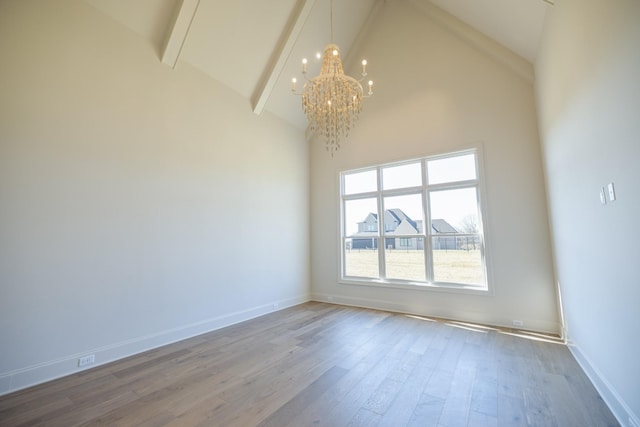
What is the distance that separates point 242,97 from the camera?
455 cm

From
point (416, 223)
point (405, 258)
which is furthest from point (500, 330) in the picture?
point (416, 223)

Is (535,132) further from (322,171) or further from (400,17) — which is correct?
(322,171)

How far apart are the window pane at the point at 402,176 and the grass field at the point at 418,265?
3.90ft

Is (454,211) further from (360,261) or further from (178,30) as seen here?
(178,30)

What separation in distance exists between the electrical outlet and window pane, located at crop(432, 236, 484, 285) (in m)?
4.52

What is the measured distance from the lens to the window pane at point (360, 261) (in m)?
5.05

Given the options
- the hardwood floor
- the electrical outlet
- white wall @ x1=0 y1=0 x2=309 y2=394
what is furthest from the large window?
the electrical outlet

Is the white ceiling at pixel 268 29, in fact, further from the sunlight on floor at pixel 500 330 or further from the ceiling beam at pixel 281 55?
the sunlight on floor at pixel 500 330

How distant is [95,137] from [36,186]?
2.36 feet

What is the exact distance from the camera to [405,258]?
4.73 meters

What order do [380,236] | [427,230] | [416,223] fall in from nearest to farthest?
[427,230] < [416,223] < [380,236]

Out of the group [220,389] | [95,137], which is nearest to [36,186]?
[95,137]

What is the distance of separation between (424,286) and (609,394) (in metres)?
2.47

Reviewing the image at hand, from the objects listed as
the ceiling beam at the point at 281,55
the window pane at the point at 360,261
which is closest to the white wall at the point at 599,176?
the window pane at the point at 360,261
